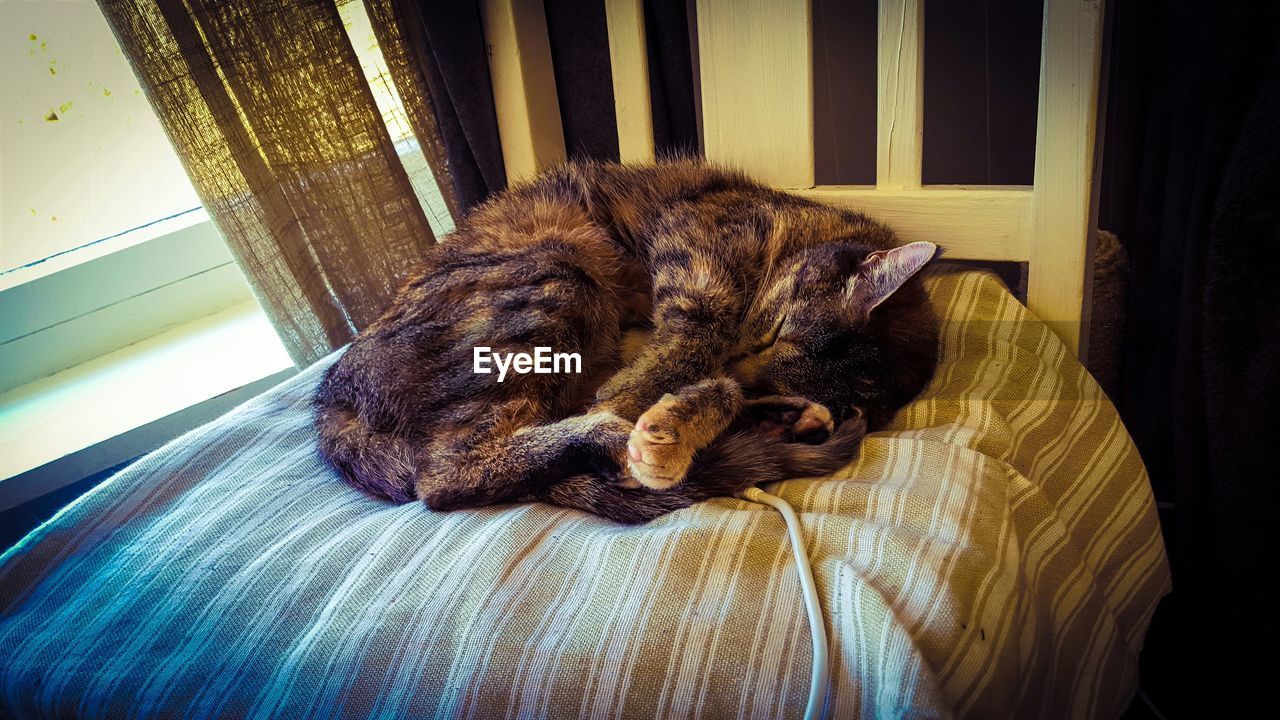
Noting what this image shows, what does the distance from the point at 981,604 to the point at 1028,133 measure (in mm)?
732

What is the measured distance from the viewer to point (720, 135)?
146 centimetres

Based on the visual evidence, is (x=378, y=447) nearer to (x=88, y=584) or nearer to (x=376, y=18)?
(x=88, y=584)

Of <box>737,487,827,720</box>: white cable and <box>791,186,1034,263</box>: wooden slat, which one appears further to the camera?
<box>791,186,1034,263</box>: wooden slat

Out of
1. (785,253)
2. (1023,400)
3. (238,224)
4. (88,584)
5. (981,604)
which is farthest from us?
(238,224)

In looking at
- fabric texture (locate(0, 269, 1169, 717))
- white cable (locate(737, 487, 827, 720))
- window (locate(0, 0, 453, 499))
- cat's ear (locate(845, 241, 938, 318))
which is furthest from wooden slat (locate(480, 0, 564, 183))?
white cable (locate(737, 487, 827, 720))

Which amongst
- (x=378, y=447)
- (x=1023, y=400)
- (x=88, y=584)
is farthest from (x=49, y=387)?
(x=1023, y=400)

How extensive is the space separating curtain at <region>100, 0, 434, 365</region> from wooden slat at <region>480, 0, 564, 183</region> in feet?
0.83

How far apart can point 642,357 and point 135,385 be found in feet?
2.72

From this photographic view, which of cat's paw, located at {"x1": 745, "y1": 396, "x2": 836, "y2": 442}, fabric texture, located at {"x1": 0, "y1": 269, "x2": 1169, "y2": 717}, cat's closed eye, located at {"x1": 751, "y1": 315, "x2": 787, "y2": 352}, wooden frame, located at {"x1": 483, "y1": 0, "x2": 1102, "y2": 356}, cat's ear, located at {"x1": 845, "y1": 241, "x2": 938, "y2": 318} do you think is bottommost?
fabric texture, located at {"x1": 0, "y1": 269, "x2": 1169, "y2": 717}

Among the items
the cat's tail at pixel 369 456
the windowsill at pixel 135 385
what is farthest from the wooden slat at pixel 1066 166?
the windowsill at pixel 135 385

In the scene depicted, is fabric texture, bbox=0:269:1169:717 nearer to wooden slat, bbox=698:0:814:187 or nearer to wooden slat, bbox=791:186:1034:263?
wooden slat, bbox=791:186:1034:263

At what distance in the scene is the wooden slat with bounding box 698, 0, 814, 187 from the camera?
51.0 inches

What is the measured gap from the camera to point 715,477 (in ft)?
3.23

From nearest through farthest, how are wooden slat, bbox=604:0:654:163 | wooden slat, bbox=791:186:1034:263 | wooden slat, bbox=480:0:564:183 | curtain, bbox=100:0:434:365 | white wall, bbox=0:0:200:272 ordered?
white wall, bbox=0:0:200:272 → wooden slat, bbox=791:186:1034:263 → curtain, bbox=100:0:434:365 → wooden slat, bbox=604:0:654:163 → wooden slat, bbox=480:0:564:183
